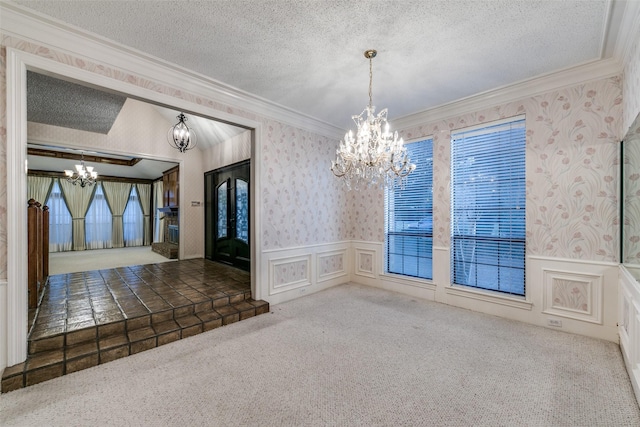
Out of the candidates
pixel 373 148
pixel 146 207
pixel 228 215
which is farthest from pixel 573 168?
pixel 146 207

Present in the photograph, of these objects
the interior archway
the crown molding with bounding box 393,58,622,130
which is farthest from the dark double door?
the crown molding with bounding box 393,58,622,130

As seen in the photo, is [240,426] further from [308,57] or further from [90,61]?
[90,61]

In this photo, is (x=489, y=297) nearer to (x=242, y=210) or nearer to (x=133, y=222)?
(x=242, y=210)

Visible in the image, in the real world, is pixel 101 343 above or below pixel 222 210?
below

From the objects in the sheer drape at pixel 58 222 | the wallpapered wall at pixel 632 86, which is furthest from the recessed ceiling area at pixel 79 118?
the wallpapered wall at pixel 632 86

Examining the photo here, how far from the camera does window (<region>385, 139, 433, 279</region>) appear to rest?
4.17 m

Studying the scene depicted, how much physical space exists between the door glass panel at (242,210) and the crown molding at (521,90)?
125 inches

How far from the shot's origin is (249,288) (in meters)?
3.92

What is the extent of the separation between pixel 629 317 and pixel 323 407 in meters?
2.63

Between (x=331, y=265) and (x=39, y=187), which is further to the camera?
(x=39, y=187)

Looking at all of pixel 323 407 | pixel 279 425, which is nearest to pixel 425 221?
pixel 323 407

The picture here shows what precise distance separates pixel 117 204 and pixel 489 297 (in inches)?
418

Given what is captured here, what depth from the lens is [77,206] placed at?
8.31m

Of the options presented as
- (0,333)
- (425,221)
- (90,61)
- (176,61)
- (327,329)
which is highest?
(176,61)
